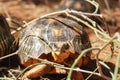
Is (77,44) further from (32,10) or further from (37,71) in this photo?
(32,10)

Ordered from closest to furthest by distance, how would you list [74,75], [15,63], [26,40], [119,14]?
[74,75], [26,40], [15,63], [119,14]

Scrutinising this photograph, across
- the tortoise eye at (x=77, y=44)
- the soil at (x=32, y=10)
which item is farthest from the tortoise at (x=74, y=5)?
the tortoise eye at (x=77, y=44)

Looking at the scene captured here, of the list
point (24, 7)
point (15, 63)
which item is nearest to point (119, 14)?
point (24, 7)

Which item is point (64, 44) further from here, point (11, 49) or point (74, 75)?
point (11, 49)

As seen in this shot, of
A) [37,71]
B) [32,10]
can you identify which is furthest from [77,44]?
[32,10]

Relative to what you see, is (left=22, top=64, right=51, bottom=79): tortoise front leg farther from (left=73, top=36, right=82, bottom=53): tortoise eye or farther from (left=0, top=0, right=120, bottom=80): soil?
(left=0, top=0, right=120, bottom=80): soil

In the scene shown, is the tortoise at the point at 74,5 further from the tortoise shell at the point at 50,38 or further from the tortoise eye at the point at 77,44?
the tortoise eye at the point at 77,44

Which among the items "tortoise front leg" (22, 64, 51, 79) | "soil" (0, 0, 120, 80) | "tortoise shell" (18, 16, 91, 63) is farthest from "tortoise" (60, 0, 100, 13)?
"tortoise front leg" (22, 64, 51, 79)

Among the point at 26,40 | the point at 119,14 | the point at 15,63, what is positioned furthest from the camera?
the point at 119,14
